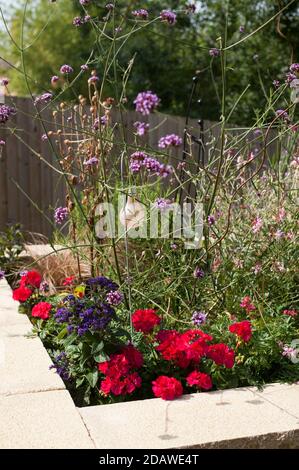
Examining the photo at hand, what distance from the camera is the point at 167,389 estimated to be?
211 centimetres

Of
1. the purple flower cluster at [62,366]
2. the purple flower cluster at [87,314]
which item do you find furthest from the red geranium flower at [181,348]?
the purple flower cluster at [62,366]

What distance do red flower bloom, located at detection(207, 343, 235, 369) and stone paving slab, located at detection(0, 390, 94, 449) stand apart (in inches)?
21.6

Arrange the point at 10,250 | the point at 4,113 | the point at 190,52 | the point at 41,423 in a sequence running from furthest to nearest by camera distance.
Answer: the point at 190,52 → the point at 10,250 → the point at 4,113 → the point at 41,423

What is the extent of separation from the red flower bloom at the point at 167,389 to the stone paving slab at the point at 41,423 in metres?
0.30

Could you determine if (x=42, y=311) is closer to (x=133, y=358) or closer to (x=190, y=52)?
(x=133, y=358)

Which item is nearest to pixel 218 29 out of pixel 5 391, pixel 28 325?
pixel 28 325

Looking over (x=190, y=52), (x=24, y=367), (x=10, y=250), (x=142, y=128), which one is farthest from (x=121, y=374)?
(x=190, y=52)

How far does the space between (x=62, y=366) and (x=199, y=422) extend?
653mm

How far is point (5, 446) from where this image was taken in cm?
176

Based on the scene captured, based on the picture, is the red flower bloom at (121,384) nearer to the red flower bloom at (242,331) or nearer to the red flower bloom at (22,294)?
the red flower bloom at (242,331)
